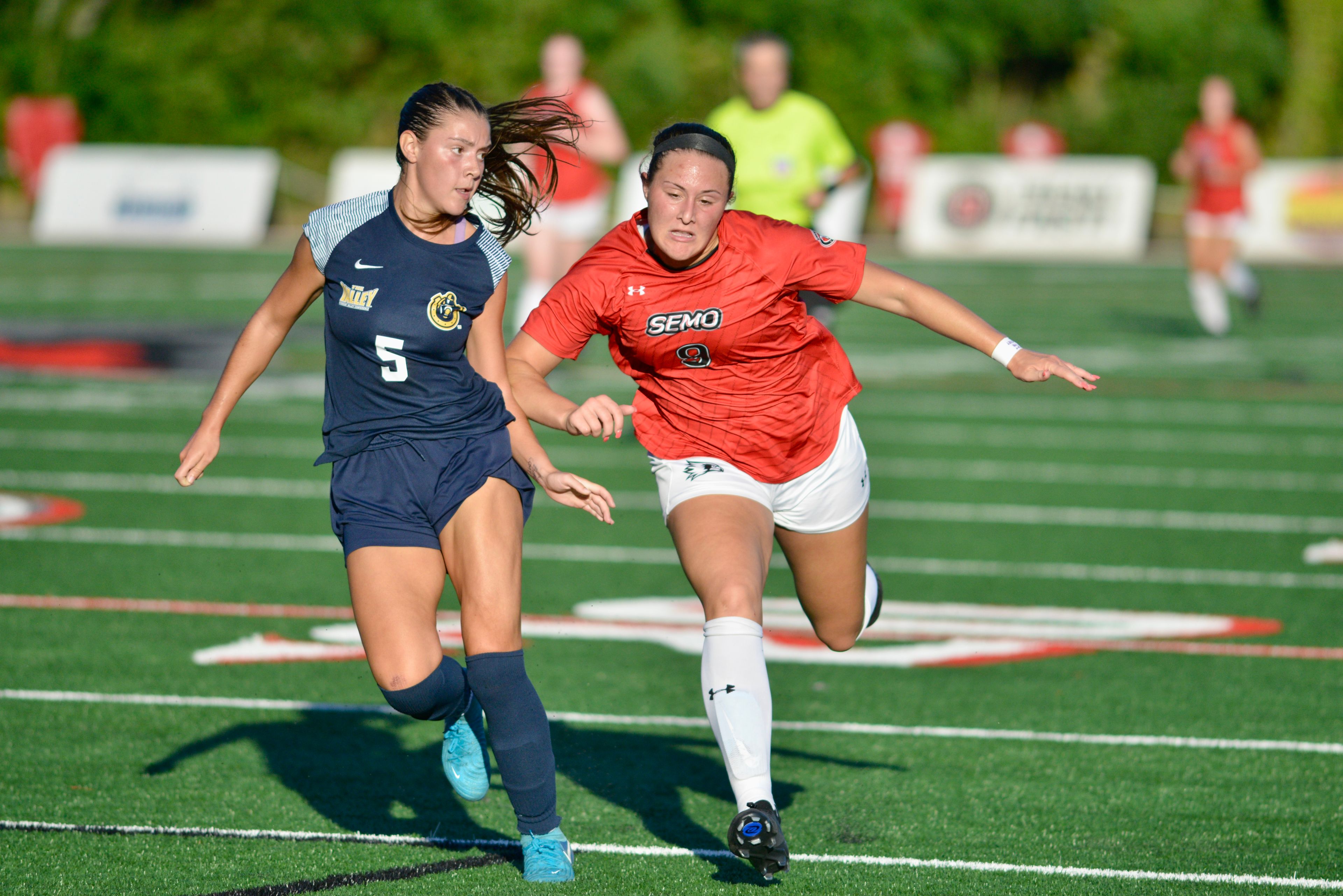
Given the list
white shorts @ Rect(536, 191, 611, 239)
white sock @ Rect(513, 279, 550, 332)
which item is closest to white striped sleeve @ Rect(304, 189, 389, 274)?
white sock @ Rect(513, 279, 550, 332)

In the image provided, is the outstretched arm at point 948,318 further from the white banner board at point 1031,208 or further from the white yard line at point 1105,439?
the white banner board at point 1031,208

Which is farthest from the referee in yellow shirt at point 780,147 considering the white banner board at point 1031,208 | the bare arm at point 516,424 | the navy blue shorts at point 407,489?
the white banner board at point 1031,208

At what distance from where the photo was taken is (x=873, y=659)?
681 cm

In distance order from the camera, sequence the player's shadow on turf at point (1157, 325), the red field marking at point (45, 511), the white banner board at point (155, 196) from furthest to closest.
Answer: the white banner board at point (155, 196), the player's shadow on turf at point (1157, 325), the red field marking at point (45, 511)

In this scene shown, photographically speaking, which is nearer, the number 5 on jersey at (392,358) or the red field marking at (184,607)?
the number 5 on jersey at (392,358)

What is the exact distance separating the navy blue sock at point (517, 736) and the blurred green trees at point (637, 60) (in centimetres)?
3536

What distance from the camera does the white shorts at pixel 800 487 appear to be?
483 centimetres

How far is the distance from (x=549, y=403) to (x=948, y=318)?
1129 mm

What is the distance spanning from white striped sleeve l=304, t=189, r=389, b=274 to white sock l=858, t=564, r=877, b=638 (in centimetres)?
171

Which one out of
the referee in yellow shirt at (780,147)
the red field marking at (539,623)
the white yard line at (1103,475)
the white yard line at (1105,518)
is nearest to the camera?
the red field marking at (539,623)

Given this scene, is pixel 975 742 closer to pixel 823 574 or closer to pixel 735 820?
pixel 823 574

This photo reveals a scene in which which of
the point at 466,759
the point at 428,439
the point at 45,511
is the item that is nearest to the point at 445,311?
the point at 428,439

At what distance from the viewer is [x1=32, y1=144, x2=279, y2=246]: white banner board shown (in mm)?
30312

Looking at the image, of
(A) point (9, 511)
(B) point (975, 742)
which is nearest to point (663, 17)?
(A) point (9, 511)
